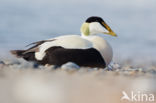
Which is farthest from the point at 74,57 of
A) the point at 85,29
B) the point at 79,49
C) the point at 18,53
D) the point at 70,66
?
the point at 18,53

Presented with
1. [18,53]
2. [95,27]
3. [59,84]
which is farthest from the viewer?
[18,53]

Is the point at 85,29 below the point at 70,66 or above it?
above

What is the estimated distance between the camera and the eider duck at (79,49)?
624cm

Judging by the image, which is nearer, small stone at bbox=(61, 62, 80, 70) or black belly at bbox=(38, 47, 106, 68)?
small stone at bbox=(61, 62, 80, 70)

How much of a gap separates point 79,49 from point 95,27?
0.64 meters

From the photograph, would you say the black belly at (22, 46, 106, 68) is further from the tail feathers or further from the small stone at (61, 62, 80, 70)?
the tail feathers

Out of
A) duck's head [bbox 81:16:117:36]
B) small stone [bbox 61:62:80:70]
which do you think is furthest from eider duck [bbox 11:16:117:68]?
small stone [bbox 61:62:80:70]

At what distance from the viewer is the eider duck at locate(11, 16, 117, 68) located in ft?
20.5

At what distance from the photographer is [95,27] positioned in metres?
6.68

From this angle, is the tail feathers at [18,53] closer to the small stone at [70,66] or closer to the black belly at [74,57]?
the black belly at [74,57]

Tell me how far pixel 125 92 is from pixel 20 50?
107 inches

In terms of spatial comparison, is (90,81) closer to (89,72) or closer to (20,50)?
(89,72)

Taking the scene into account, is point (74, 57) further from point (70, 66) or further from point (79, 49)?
point (70, 66)

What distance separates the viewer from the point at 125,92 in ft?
15.7
